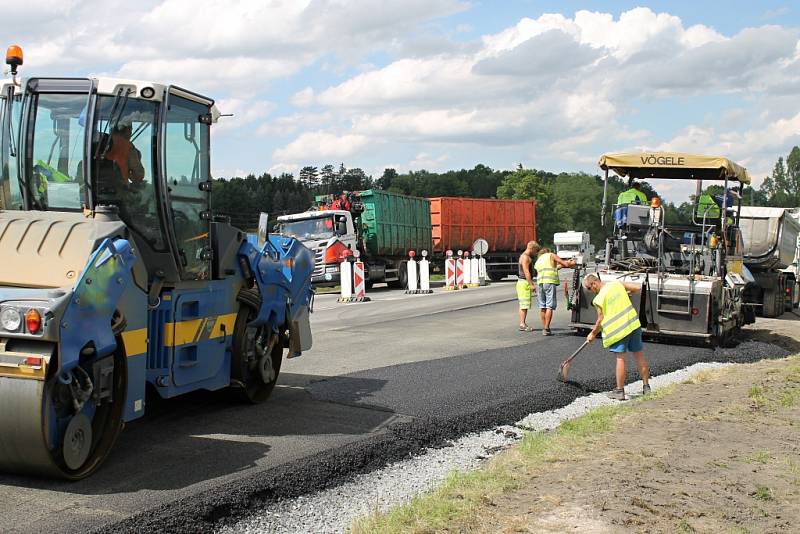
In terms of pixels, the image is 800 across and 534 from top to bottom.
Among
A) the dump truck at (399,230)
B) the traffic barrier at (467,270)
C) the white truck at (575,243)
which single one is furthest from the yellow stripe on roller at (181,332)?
the white truck at (575,243)

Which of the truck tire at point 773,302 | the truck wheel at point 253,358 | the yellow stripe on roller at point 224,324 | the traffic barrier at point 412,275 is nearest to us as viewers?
the yellow stripe on roller at point 224,324

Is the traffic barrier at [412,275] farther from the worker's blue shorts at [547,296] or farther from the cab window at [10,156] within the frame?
the cab window at [10,156]

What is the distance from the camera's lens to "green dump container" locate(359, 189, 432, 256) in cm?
2838

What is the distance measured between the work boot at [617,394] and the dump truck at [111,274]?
11.8ft

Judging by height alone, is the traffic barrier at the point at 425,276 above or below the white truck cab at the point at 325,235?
below

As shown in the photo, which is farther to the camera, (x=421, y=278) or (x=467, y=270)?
(x=467, y=270)

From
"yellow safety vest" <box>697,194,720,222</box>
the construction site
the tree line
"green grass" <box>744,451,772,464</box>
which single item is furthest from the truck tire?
the tree line

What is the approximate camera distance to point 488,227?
35.1 m

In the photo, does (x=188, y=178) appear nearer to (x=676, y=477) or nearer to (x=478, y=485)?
(x=478, y=485)

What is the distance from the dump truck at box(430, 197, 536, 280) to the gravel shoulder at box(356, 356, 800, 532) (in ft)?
80.7

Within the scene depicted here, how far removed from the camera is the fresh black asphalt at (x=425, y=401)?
201 inches

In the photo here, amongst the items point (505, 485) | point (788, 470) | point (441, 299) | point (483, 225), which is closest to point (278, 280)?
point (505, 485)

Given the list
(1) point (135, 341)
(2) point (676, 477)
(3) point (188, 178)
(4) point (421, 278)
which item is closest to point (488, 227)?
(4) point (421, 278)

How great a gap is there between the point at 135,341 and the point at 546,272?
32.4 feet
